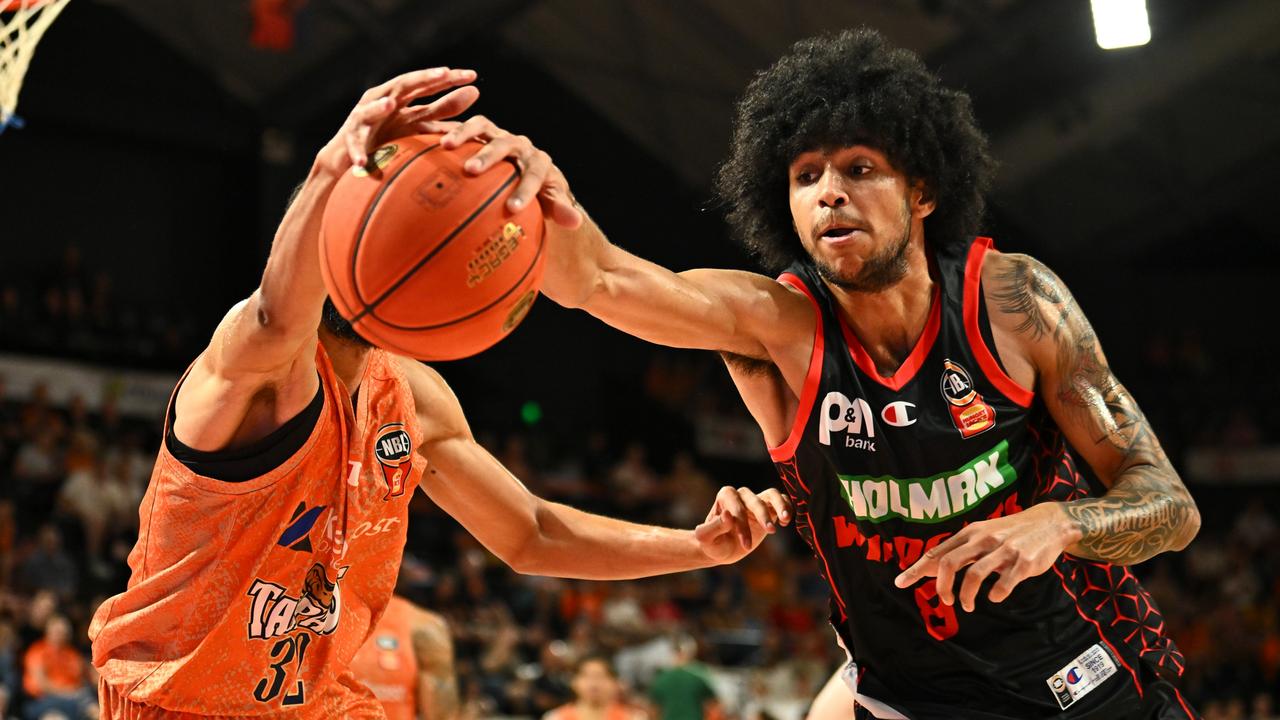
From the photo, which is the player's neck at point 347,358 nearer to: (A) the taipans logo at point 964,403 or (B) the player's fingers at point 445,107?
(B) the player's fingers at point 445,107

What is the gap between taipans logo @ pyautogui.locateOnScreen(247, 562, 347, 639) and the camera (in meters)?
3.36

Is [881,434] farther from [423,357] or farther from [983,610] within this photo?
[423,357]

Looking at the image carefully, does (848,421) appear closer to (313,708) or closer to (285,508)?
(285,508)

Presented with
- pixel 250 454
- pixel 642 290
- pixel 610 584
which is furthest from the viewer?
pixel 610 584

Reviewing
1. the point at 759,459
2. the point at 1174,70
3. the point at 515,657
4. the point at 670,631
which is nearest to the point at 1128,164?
the point at 1174,70

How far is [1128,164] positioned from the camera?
18062 mm

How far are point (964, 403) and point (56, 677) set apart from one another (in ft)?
24.9

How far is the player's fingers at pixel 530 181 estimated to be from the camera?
9.06 feet

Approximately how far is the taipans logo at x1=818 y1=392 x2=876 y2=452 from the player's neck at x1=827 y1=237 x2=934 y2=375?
142mm

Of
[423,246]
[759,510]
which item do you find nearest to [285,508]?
[423,246]

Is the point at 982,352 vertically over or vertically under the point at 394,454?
over

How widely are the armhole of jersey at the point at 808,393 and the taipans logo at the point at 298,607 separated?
1178 millimetres

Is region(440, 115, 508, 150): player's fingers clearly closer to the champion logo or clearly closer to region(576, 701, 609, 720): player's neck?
the champion logo

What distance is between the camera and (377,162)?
108 inches
